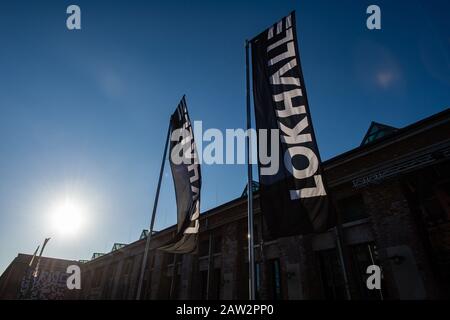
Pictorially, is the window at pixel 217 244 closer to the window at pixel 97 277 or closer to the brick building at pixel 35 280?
the window at pixel 97 277

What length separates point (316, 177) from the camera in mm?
5082

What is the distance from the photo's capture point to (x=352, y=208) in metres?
11.0

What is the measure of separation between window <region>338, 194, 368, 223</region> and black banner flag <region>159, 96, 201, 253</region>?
262 inches

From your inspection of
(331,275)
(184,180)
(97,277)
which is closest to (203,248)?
(331,275)

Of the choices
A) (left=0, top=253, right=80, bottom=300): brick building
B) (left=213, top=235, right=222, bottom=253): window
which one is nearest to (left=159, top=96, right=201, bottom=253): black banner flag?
(left=213, top=235, right=222, bottom=253): window

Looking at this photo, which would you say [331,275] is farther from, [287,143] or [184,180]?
[287,143]

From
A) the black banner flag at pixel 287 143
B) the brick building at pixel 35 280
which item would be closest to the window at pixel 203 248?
the black banner flag at pixel 287 143

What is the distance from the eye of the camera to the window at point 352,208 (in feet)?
35.0

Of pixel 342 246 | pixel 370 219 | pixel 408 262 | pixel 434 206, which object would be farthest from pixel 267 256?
pixel 434 206

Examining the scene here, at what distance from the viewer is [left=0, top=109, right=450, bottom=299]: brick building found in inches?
324

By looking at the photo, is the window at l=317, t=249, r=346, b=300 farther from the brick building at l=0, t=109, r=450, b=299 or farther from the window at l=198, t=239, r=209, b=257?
the window at l=198, t=239, r=209, b=257

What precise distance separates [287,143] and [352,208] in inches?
289
